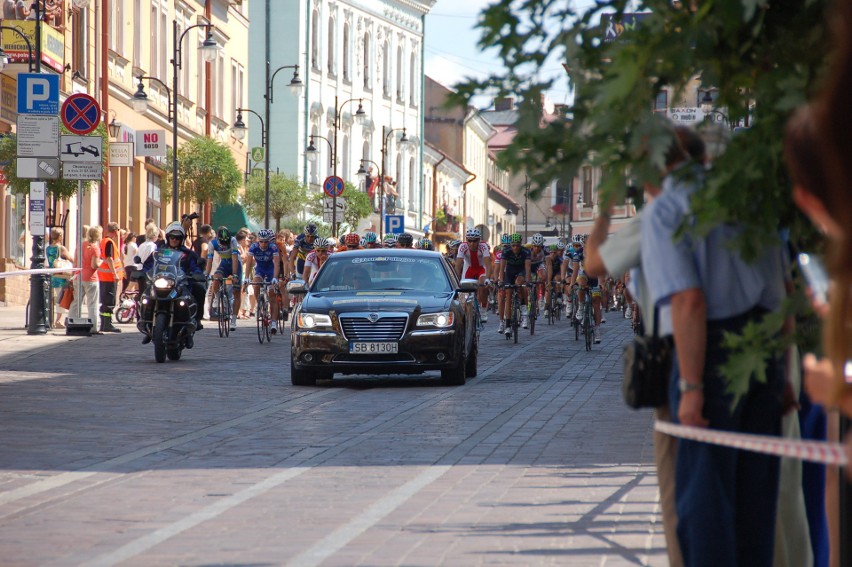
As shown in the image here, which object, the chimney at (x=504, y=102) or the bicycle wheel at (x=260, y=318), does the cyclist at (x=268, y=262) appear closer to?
the bicycle wheel at (x=260, y=318)

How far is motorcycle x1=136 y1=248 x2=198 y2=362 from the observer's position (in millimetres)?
20594

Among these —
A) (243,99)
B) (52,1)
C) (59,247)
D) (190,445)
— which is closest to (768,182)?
(190,445)

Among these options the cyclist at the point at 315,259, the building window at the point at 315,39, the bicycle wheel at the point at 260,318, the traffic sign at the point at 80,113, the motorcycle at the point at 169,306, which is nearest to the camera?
the motorcycle at the point at 169,306

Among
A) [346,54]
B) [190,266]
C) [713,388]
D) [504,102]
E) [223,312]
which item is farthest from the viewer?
[346,54]

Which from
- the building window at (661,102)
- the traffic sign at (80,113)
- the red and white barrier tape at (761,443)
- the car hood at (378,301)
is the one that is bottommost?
the red and white barrier tape at (761,443)

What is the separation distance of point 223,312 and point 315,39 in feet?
173

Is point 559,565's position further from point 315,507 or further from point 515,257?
point 515,257

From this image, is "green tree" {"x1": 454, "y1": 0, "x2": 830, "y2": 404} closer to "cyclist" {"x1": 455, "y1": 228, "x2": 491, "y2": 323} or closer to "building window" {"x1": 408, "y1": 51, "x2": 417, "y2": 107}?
"cyclist" {"x1": 455, "y1": 228, "x2": 491, "y2": 323}

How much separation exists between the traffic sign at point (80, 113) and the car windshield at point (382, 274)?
808 centimetres

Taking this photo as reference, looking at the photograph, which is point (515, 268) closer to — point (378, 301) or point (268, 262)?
point (268, 262)

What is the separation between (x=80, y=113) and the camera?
83.4ft

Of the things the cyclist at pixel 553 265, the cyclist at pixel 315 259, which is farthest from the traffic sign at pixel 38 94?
the cyclist at pixel 553 265

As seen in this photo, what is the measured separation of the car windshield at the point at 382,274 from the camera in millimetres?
18125

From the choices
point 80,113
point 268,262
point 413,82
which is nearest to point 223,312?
point 268,262
